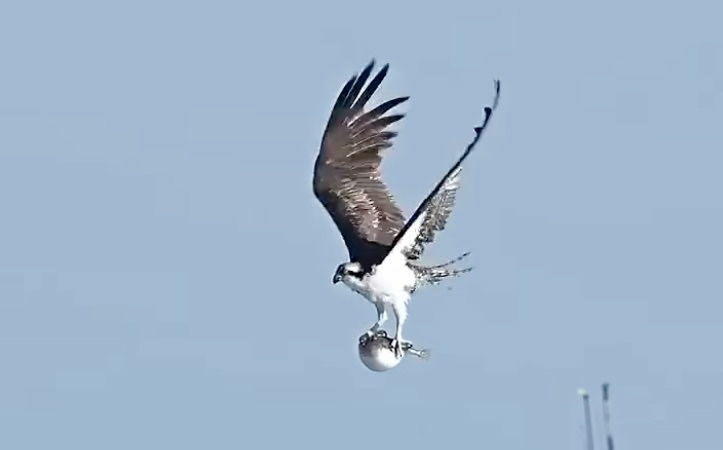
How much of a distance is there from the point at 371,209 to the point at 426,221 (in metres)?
3.41

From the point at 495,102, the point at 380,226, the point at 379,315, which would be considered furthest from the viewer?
the point at 380,226

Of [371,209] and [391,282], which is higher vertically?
[371,209]

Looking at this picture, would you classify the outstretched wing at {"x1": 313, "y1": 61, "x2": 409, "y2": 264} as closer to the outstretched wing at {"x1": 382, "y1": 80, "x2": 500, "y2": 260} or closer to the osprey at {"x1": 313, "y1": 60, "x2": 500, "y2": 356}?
the osprey at {"x1": 313, "y1": 60, "x2": 500, "y2": 356}

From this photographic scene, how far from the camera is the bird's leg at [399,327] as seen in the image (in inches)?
931

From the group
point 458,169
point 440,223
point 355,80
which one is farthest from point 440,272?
point 355,80

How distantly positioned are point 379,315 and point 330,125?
4966 millimetres

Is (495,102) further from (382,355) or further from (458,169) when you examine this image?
(382,355)

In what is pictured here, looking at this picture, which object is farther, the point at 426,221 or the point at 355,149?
the point at 355,149

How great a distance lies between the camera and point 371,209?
93.6ft

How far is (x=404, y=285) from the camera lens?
Answer: 25.1 metres

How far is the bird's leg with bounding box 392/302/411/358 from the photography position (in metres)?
23.6

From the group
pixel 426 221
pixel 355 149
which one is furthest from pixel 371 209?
pixel 426 221

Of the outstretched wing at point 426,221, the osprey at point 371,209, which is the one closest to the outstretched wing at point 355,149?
the osprey at point 371,209

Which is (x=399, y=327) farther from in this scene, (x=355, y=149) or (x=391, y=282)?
(x=355, y=149)
